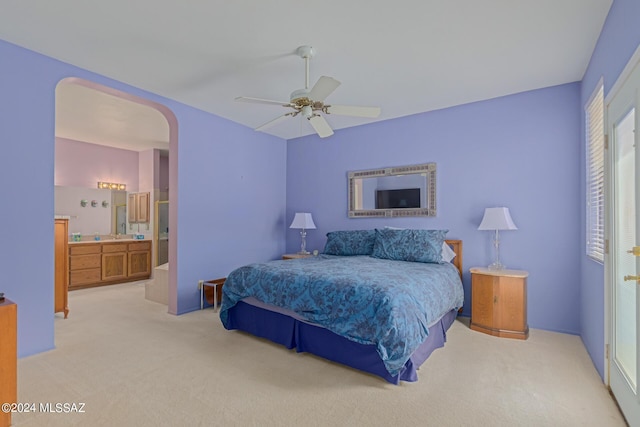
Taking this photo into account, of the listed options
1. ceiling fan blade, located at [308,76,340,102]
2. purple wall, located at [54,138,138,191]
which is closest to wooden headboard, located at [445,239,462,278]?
ceiling fan blade, located at [308,76,340,102]

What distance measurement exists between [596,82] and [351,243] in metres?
3.14

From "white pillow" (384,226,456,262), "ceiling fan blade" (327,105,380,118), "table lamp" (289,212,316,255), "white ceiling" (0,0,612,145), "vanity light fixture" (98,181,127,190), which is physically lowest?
"white pillow" (384,226,456,262)

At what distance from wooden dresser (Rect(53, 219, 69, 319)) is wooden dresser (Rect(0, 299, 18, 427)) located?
2.34 metres

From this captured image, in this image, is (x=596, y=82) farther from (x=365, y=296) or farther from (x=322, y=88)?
(x=365, y=296)

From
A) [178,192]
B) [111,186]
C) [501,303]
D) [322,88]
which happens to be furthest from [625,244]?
[111,186]

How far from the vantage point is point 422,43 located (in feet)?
9.30

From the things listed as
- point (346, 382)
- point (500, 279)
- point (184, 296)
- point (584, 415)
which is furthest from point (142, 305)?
point (584, 415)

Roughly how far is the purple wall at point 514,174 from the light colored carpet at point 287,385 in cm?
78

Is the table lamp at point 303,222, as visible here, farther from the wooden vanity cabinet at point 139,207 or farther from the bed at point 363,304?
the wooden vanity cabinet at point 139,207

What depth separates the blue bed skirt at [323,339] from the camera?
255cm

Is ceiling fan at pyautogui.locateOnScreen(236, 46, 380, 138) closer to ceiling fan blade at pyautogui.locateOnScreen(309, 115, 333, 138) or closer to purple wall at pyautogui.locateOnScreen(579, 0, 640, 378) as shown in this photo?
ceiling fan blade at pyautogui.locateOnScreen(309, 115, 333, 138)

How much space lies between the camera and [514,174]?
3941mm

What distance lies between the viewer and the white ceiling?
7.86ft

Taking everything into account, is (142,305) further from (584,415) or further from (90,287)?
(584,415)
